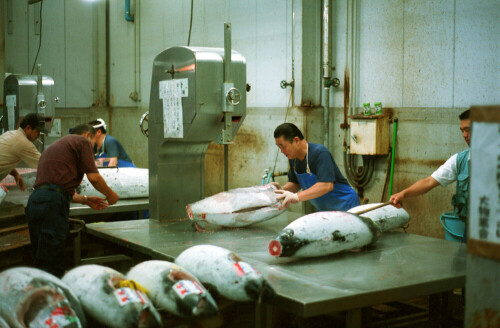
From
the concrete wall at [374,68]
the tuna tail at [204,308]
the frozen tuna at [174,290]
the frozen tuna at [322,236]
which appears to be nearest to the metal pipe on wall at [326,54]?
the concrete wall at [374,68]

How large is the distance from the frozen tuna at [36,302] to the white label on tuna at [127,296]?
0.11m

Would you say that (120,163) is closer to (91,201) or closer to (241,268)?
(91,201)

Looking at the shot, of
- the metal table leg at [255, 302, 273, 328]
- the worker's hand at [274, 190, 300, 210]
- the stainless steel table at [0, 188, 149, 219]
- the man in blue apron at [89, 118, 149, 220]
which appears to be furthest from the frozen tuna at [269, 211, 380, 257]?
the man in blue apron at [89, 118, 149, 220]

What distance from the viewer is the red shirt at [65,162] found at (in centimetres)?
322

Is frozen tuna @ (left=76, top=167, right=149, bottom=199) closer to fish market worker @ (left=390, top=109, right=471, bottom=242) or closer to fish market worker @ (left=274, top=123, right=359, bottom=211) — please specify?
fish market worker @ (left=274, top=123, right=359, bottom=211)

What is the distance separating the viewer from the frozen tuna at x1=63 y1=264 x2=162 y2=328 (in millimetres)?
1561

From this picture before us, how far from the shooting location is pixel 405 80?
4566mm

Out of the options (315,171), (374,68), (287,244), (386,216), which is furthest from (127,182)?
(374,68)

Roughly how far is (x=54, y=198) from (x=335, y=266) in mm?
1788

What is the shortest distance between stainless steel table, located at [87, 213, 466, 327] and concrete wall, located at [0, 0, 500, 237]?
71.1 inches

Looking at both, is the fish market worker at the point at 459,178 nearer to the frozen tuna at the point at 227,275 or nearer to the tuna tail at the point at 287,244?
the tuna tail at the point at 287,244

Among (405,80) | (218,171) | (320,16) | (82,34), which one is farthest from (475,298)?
(82,34)

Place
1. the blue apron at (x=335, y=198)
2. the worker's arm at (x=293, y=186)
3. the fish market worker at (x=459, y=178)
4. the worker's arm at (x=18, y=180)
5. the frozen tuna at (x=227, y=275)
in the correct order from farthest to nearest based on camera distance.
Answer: the worker's arm at (x=18, y=180)
the worker's arm at (x=293, y=186)
the blue apron at (x=335, y=198)
the fish market worker at (x=459, y=178)
the frozen tuna at (x=227, y=275)

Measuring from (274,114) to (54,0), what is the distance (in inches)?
184
